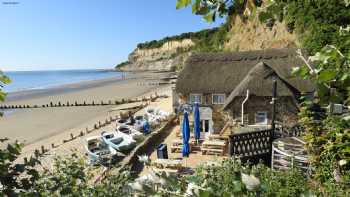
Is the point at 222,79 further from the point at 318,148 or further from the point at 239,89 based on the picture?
the point at 318,148

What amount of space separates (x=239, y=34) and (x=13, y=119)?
32077 millimetres

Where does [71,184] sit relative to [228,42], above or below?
below

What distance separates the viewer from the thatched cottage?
16.5 meters

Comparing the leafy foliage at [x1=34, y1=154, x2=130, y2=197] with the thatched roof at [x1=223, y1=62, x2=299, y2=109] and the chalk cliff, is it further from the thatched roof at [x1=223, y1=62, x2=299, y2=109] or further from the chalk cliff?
the thatched roof at [x1=223, y1=62, x2=299, y2=109]

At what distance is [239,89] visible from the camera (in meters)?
17.2

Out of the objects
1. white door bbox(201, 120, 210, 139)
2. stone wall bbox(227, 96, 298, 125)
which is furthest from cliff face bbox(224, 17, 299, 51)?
stone wall bbox(227, 96, 298, 125)

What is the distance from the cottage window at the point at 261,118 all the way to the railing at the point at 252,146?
544cm

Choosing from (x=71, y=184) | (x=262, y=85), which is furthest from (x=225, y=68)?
(x=71, y=184)

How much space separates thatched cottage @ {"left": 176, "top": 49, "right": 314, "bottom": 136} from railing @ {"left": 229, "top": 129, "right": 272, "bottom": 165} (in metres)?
5.45

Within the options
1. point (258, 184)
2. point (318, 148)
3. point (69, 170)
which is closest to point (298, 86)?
point (318, 148)

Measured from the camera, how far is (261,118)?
16875mm

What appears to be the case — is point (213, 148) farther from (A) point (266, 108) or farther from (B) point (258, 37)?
(B) point (258, 37)

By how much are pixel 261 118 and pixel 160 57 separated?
139 m

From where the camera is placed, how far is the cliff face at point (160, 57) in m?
134
